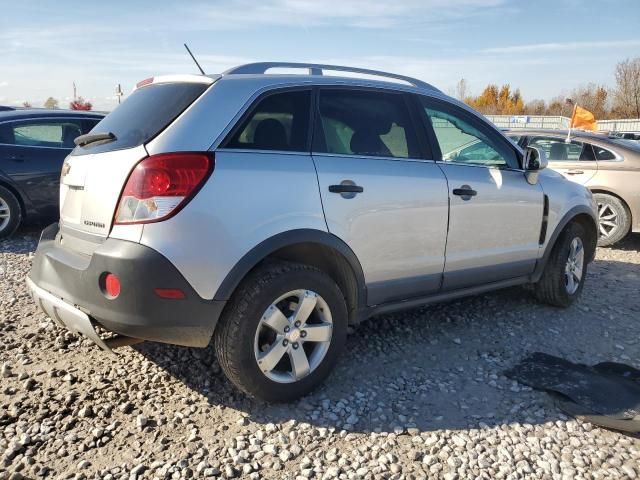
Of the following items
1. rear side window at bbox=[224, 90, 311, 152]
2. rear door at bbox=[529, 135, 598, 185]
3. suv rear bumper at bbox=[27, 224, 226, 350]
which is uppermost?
rear side window at bbox=[224, 90, 311, 152]

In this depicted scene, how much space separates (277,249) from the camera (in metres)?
2.94

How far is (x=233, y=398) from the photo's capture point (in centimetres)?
320

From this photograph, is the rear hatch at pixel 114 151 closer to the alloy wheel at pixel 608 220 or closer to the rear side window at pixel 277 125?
the rear side window at pixel 277 125

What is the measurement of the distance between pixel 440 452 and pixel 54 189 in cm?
597

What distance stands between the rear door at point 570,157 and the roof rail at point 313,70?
4.47 metres

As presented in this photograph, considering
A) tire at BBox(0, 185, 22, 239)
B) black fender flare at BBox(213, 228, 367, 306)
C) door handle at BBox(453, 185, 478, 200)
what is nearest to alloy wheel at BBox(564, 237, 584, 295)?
door handle at BBox(453, 185, 478, 200)

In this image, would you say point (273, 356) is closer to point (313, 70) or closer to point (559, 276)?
point (313, 70)

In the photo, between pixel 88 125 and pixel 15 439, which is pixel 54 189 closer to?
pixel 88 125

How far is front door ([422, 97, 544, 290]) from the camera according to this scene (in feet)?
12.6

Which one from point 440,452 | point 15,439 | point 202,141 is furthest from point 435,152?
point 15,439

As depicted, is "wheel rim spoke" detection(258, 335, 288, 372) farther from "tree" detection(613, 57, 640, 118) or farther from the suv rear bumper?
"tree" detection(613, 57, 640, 118)

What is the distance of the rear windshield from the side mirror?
2594 millimetres

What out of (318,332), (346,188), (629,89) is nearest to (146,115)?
(346,188)

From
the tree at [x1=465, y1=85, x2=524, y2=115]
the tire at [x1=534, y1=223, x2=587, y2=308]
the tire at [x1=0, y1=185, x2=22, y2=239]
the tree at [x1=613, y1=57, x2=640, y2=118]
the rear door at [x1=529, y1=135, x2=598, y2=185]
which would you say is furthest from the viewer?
the tree at [x1=465, y1=85, x2=524, y2=115]
